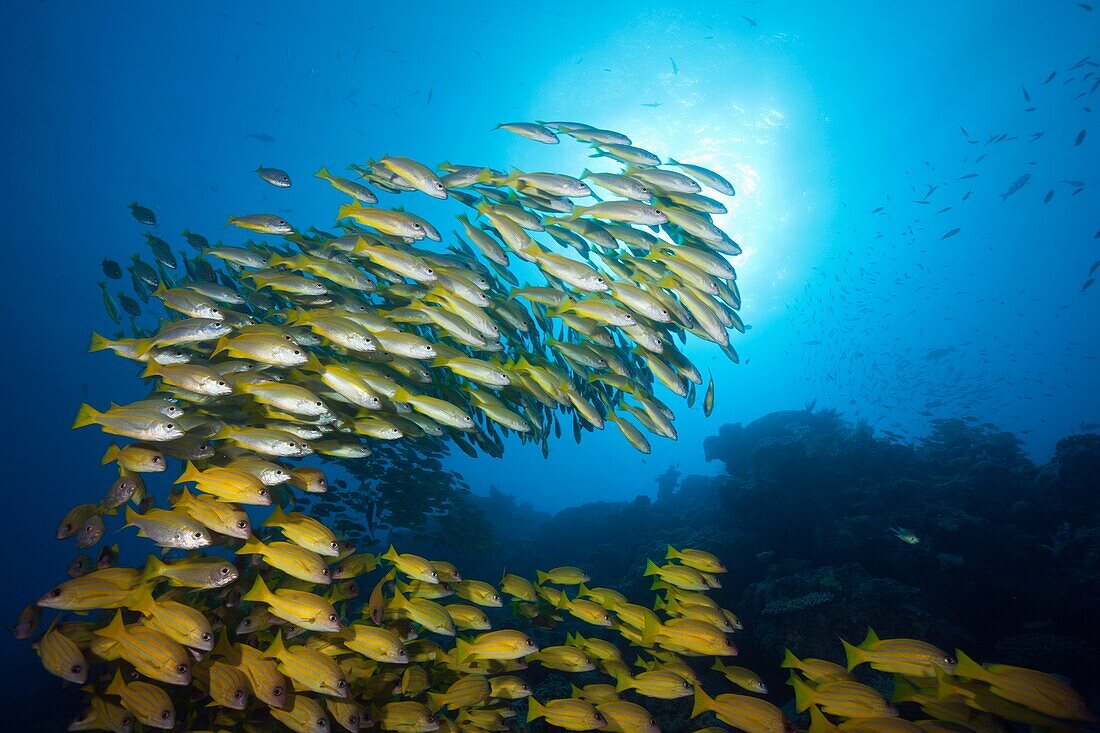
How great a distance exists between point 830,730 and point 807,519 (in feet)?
34.2

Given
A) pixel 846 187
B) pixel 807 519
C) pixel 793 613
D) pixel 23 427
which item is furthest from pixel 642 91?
pixel 23 427

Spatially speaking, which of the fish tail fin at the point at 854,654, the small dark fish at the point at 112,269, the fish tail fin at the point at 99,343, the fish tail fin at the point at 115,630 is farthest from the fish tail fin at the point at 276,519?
the small dark fish at the point at 112,269

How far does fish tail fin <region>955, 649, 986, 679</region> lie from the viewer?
279 centimetres

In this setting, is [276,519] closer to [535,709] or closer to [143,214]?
[535,709]

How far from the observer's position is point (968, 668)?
113 inches

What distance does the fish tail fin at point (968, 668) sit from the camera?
110 inches

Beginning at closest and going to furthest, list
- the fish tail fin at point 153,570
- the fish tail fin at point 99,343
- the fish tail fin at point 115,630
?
the fish tail fin at point 115,630 < the fish tail fin at point 153,570 < the fish tail fin at point 99,343

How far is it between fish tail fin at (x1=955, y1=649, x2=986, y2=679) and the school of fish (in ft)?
0.09

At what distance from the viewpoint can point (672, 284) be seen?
5.44 meters

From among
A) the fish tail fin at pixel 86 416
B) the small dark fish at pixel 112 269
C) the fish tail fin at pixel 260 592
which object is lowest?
the fish tail fin at pixel 260 592

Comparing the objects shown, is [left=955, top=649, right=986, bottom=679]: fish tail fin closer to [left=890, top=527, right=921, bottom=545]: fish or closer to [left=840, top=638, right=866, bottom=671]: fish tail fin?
[left=840, top=638, right=866, bottom=671]: fish tail fin

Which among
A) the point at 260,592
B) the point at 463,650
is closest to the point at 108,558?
the point at 260,592

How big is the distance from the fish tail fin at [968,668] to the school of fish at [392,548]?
3 centimetres

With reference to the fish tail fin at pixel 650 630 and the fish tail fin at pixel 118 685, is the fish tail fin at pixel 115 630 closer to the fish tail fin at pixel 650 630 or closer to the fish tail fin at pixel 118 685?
the fish tail fin at pixel 118 685
